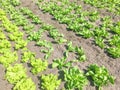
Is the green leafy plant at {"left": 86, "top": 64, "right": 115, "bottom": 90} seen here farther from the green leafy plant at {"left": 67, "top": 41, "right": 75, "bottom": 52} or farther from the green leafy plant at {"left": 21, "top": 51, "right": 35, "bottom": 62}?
the green leafy plant at {"left": 21, "top": 51, "right": 35, "bottom": 62}

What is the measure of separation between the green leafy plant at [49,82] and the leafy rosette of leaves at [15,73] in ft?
2.98

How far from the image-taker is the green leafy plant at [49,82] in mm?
8305

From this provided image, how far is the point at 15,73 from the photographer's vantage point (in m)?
9.03

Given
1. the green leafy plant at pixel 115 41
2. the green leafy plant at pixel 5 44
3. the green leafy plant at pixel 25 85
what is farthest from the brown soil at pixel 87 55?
the green leafy plant at pixel 5 44

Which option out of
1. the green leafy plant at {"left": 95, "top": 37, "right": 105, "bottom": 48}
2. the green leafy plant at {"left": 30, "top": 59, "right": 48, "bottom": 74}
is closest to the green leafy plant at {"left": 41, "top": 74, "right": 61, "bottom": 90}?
the green leafy plant at {"left": 30, "top": 59, "right": 48, "bottom": 74}

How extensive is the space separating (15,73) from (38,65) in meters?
1.12

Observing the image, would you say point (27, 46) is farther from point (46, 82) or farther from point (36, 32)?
point (46, 82)

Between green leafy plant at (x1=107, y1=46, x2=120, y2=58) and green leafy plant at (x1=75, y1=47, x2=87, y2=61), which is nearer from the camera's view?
green leafy plant at (x1=75, y1=47, x2=87, y2=61)

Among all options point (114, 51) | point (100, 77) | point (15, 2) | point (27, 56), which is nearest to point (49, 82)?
point (100, 77)

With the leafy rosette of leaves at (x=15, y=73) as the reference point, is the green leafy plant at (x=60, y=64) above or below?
above

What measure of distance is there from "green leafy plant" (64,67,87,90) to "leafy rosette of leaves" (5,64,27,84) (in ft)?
5.95

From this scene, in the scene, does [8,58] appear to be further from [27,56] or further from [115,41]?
[115,41]

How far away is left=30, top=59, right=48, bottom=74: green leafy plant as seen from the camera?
30.5 feet

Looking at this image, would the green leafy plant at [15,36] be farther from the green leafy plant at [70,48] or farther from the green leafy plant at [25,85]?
the green leafy plant at [25,85]
